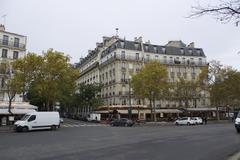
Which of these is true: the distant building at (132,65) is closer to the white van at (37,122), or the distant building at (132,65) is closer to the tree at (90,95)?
the tree at (90,95)

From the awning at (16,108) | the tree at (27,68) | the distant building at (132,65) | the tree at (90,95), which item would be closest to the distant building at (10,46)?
the awning at (16,108)

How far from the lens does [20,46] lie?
46.9m

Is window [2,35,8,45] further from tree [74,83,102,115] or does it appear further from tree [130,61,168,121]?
tree [130,61,168,121]

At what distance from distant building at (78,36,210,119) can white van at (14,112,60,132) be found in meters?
26.3

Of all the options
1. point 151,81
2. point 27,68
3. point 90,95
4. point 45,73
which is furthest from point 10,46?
point 151,81

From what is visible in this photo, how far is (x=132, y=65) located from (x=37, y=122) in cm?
3459

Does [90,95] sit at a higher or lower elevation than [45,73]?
lower

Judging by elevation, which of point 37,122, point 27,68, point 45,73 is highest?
point 27,68

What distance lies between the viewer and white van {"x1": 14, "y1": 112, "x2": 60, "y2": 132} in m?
28.4

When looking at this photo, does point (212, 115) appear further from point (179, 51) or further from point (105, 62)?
point (105, 62)

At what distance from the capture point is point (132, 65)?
6125 centimetres

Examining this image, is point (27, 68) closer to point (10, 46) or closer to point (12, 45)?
point (10, 46)

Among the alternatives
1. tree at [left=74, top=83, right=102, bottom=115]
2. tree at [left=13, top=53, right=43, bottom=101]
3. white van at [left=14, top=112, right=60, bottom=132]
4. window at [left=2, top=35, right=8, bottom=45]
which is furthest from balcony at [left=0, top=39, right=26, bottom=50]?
white van at [left=14, top=112, right=60, bottom=132]

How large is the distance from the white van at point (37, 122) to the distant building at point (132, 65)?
1037 inches
